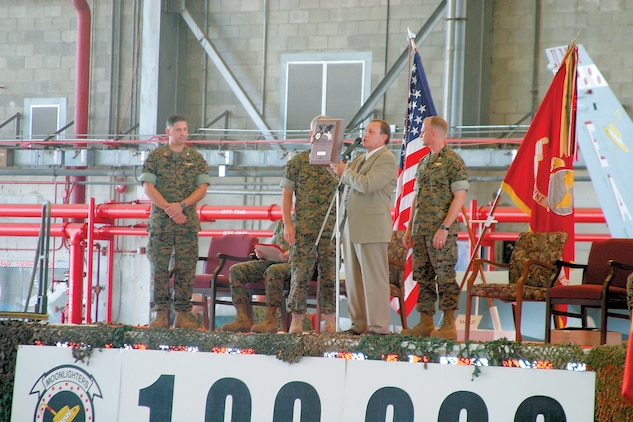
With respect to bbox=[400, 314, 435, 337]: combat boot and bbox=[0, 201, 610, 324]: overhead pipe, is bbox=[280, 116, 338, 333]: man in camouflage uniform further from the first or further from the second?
bbox=[0, 201, 610, 324]: overhead pipe

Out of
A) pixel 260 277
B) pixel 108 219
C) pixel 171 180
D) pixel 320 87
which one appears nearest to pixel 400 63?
pixel 320 87

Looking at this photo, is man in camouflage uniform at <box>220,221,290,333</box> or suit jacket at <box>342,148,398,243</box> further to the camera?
man in camouflage uniform at <box>220,221,290,333</box>

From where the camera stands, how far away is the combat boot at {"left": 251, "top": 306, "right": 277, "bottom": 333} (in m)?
5.58

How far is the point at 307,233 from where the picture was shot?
5500 mm

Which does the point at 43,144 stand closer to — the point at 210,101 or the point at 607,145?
the point at 210,101

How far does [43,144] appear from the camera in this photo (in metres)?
13.0

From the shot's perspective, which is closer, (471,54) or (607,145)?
(607,145)

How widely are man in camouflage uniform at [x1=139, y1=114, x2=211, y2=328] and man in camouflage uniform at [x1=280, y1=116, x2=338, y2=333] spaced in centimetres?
65

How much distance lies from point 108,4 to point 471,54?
5862 mm

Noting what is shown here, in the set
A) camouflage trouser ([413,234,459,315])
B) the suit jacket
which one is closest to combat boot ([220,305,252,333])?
the suit jacket

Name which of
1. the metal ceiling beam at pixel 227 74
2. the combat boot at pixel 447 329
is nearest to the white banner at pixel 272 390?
the combat boot at pixel 447 329

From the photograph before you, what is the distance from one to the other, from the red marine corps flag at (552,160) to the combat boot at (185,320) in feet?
8.64

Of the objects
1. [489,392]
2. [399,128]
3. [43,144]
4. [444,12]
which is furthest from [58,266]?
[489,392]

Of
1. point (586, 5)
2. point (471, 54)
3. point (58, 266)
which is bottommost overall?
point (58, 266)
